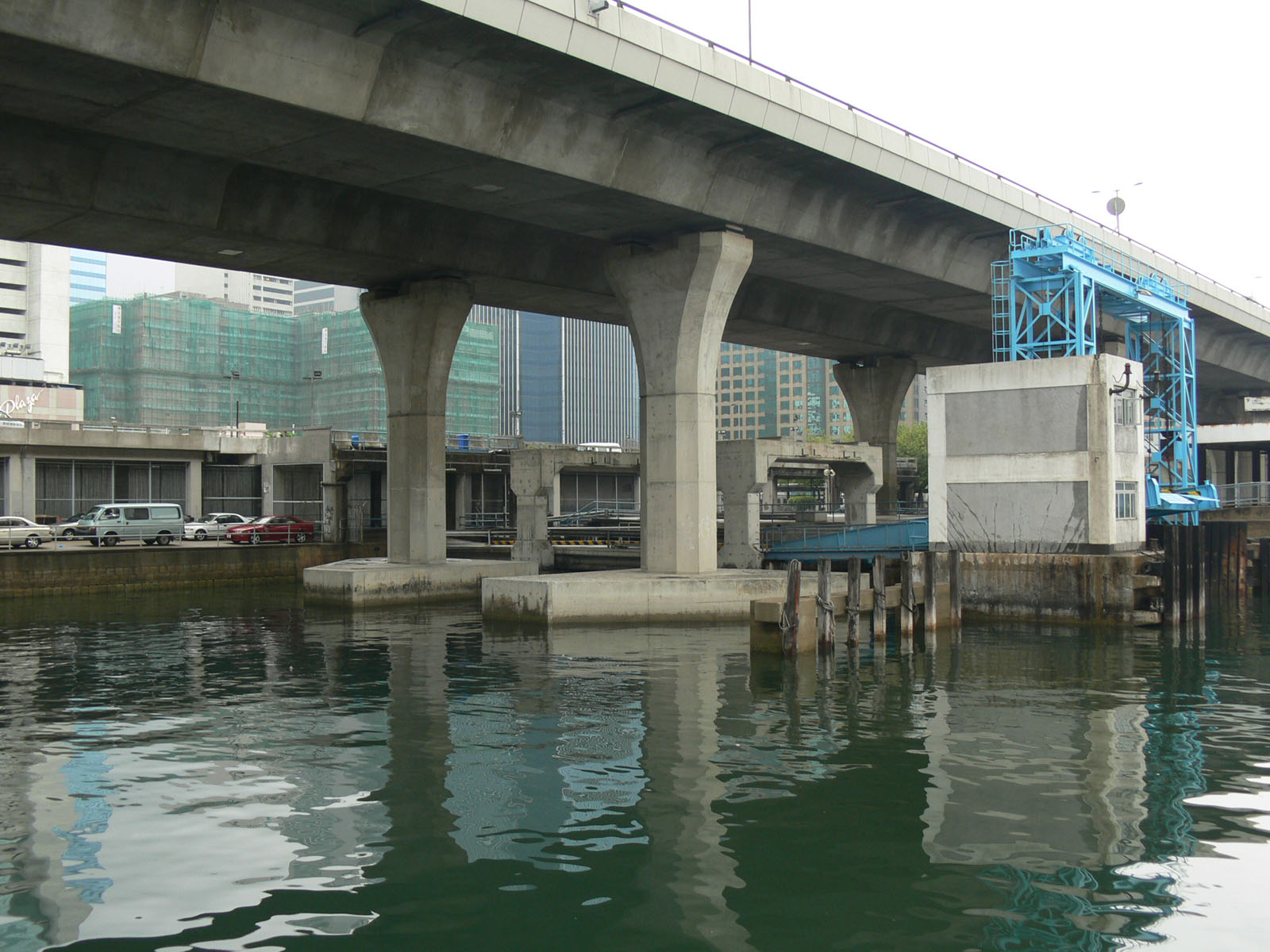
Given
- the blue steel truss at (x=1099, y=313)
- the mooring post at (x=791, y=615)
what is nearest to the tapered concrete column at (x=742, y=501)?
the blue steel truss at (x=1099, y=313)

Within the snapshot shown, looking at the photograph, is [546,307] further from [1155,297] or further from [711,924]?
[711,924]

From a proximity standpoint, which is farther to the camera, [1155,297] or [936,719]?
[1155,297]

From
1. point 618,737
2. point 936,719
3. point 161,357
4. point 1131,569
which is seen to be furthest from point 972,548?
point 161,357

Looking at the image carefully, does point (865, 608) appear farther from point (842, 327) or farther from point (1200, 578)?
point (842, 327)

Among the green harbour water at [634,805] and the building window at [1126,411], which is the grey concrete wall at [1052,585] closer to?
the building window at [1126,411]

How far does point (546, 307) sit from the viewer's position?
155 ft

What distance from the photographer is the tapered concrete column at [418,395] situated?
4162 centimetres

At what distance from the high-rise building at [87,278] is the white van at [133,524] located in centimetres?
14961

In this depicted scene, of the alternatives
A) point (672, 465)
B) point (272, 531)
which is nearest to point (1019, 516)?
point (672, 465)

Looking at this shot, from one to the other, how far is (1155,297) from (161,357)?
119 meters

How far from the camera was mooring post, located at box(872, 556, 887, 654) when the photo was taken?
100.0 feet

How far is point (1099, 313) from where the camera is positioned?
5328cm

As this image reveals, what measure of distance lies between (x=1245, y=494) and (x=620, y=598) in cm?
5129

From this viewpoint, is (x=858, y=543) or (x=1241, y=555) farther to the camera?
(x=858, y=543)
